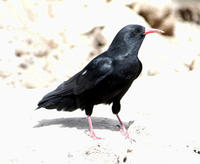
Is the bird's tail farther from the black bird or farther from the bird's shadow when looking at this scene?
the bird's shadow

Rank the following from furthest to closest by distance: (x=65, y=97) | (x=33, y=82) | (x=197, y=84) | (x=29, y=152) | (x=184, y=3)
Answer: (x=184, y=3) < (x=33, y=82) < (x=197, y=84) < (x=65, y=97) < (x=29, y=152)

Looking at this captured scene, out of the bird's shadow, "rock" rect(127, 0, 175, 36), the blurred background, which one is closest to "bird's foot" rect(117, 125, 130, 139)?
the bird's shadow

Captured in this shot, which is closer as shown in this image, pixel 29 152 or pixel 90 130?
pixel 29 152

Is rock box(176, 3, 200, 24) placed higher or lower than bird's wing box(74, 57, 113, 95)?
lower

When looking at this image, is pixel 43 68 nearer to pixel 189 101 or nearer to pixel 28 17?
pixel 28 17

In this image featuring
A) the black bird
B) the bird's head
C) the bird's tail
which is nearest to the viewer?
the black bird

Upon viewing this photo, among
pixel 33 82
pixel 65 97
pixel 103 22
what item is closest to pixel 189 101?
pixel 65 97

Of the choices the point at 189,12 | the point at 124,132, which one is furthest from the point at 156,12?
the point at 124,132
